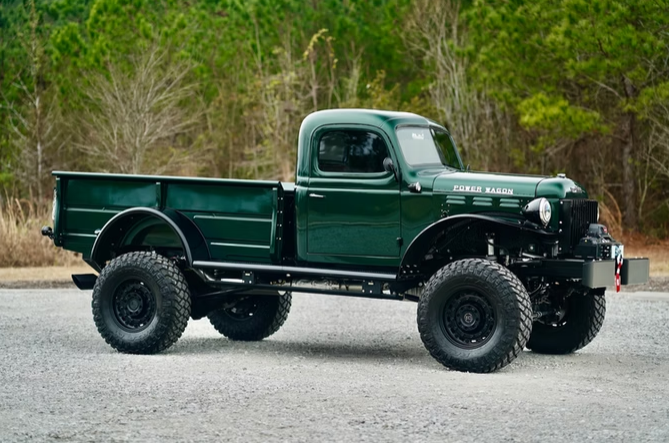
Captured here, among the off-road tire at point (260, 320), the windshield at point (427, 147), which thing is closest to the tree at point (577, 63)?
the windshield at point (427, 147)

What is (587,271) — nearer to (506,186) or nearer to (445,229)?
(506,186)

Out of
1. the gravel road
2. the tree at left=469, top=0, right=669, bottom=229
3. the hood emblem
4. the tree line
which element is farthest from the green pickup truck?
the tree line

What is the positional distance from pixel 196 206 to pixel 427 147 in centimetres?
229

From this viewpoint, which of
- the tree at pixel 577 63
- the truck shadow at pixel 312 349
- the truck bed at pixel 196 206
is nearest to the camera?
the truck bed at pixel 196 206

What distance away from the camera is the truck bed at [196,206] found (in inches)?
439

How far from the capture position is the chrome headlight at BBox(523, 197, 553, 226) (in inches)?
394

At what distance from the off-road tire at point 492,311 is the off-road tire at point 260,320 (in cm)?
269

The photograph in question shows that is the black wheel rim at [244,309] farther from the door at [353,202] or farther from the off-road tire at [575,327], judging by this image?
the off-road tire at [575,327]

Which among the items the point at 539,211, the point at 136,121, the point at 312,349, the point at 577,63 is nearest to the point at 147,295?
the point at 312,349

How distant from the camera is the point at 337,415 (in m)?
8.05

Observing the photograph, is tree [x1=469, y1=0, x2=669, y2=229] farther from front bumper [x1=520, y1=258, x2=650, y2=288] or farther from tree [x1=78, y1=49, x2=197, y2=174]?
front bumper [x1=520, y1=258, x2=650, y2=288]

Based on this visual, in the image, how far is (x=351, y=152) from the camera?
1108 centimetres

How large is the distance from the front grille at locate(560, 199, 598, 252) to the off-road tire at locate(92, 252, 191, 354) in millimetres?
3623

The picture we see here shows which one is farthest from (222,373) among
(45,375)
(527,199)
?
(527,199)
